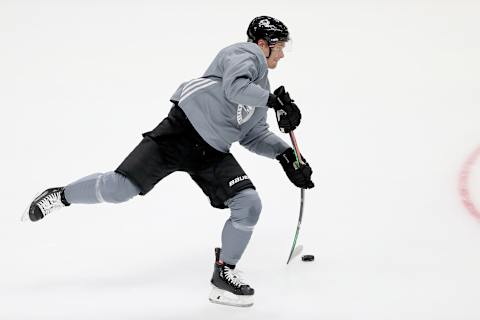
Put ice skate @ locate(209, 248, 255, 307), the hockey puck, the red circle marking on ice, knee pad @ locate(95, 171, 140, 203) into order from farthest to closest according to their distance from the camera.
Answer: the red circle marking on ice, the hockey puck, knee pad @ locate(95, 171, 140, 203), ice skate @ locate(209, 248, 255, 307)

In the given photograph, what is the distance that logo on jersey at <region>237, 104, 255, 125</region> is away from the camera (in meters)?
3.28

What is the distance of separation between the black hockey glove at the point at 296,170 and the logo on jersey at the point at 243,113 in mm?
295

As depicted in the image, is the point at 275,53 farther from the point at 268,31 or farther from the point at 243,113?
the point at 243,113

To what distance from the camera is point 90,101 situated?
5484 mm

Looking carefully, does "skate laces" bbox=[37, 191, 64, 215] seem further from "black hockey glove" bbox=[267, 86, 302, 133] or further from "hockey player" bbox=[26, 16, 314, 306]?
"black hockey glove" bbox=[267, 86, 302, 133]

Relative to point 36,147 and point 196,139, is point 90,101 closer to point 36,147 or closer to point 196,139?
point 36,147

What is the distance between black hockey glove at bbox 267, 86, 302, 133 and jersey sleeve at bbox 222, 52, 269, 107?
0.05 m

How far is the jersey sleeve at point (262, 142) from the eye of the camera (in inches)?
140

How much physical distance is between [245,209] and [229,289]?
353mm

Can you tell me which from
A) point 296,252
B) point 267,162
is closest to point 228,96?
point 296,252

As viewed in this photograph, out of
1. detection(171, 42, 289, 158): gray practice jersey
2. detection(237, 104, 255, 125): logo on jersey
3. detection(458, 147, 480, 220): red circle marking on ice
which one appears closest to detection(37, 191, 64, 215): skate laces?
detection(171, 42, 289, 158): gray practice jersey

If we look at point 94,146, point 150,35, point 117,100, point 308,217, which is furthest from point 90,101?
point 308,217

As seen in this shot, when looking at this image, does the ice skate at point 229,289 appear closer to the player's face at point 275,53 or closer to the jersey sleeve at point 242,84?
the jersey sleeve at point 242,84

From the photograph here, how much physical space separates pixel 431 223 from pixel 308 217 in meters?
0.65
